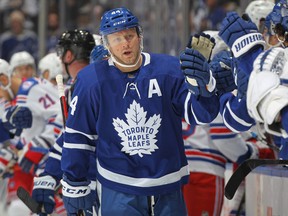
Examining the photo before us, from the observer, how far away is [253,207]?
193 inches

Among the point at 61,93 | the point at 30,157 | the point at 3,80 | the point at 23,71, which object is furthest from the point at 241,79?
the point at 23,71

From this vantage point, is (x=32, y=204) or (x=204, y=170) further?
(x=204, y=170)

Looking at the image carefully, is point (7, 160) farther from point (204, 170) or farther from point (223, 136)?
point (223, 136)

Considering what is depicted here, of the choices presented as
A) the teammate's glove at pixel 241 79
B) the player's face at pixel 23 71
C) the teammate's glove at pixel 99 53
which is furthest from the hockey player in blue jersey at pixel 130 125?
the player's face at pixel 23 71

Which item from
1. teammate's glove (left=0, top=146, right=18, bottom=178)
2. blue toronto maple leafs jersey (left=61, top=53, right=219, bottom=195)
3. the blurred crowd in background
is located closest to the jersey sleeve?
blue toronto maple leafs jersey (left=61, top=53, right=219, bottom=195)

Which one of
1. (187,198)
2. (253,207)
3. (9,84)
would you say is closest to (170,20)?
(9,84)

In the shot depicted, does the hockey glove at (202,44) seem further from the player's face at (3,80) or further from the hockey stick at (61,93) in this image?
the player's face at (3,80)

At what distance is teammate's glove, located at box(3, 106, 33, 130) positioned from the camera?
6.21 metres

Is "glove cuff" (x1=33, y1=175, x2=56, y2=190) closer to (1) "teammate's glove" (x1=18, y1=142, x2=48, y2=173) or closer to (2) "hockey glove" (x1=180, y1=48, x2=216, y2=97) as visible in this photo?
(2) "hockey glove" (x1=180, y1=48, x2=216, y2=97)

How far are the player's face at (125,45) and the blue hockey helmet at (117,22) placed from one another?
0.07ft

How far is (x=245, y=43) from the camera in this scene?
3.87 m

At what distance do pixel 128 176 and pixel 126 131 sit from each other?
0.63 ft

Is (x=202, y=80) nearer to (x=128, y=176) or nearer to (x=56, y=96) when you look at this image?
(x=128, y=176)

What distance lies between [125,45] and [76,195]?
2.24 ft
